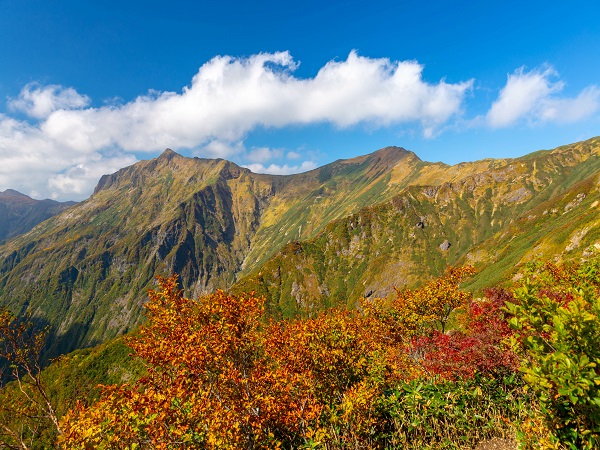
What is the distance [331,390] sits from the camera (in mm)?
21391

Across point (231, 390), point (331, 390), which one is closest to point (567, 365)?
point (231, 390)

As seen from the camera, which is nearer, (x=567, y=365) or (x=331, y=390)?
(x=567, y=365)

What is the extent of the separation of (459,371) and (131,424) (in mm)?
19753

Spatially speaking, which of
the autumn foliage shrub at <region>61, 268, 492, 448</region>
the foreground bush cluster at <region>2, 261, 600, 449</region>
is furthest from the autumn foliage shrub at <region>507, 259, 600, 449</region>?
the autumn foliage shrub at <region>61, 268, 492, 448</region>

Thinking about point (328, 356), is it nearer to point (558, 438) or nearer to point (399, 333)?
point (558, 438)

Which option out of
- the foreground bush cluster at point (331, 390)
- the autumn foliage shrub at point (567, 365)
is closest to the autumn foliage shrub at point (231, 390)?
the foreground bush cluster at point (331, 390)

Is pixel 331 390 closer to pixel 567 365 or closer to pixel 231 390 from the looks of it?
pixel 231 390

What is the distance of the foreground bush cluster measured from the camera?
327 inches

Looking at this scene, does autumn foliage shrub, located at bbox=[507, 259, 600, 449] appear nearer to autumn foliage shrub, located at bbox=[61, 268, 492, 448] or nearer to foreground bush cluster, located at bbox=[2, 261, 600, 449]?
foreground bush cluster, located at bbox=[2, 261, 600, 449]

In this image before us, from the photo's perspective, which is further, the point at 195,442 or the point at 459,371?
the point at 459,371

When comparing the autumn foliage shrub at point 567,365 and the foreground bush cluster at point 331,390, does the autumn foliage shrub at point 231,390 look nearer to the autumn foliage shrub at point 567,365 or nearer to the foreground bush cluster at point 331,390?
the foreground bush cluster at point 331,390

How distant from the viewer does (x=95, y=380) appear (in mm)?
191000

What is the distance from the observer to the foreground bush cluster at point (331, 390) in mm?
8312

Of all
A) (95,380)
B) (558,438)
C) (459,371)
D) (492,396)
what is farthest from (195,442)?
(95,380)
